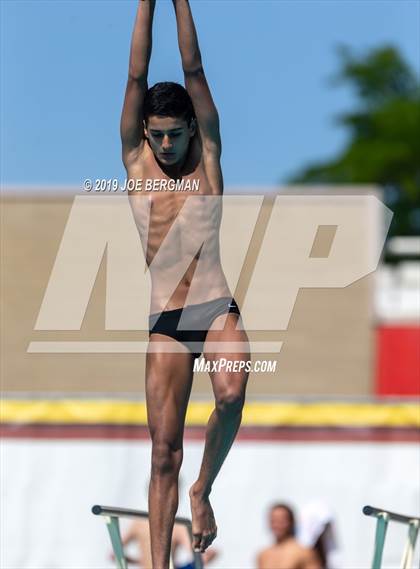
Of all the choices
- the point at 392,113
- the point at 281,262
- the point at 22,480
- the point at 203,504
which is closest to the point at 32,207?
the point at 281,262

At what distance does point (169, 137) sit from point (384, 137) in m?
59.5

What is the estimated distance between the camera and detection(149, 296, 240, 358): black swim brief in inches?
245

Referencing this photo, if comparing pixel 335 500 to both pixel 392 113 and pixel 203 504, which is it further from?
pixel 392 113

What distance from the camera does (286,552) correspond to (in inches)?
368

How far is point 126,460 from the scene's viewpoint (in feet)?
31.7

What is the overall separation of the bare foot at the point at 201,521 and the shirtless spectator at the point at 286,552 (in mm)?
3050

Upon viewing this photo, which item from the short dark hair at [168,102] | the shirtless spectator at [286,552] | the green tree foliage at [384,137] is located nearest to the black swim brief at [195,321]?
the short dark hair at [168,102]

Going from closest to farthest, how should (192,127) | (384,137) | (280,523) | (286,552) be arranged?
(192,127)
(286,552)
(280,523)
(384,137)

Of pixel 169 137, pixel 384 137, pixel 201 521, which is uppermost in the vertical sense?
pixel 384 137
